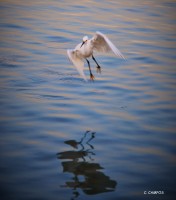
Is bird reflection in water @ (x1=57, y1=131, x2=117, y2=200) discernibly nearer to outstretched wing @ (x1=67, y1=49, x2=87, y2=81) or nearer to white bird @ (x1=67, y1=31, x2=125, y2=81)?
outstretched wing @ (x1=67, y1=49, x2=87, y2=81)

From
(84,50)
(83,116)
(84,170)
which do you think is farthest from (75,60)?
(84,170)

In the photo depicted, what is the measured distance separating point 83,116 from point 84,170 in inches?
74.6

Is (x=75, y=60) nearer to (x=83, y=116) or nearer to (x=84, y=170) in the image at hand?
(x=83, y=116)

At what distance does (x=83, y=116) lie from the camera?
824 cm

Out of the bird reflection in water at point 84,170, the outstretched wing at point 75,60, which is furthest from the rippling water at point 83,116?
the outstretched wing at point 75,60

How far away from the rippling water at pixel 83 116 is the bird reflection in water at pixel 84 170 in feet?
0.05

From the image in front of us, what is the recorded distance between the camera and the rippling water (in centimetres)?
616

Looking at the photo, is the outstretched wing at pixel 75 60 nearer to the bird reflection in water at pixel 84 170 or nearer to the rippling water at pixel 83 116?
the rippling water at pixel 83 116

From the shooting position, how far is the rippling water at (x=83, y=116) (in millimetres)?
6156

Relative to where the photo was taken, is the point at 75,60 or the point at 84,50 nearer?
the point at 75,60

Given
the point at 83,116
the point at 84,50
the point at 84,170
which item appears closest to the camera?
the point at 84,170

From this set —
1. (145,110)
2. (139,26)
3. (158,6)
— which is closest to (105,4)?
(158,6)

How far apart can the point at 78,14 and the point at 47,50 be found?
5010 millimetres

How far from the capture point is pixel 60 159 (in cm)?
670
